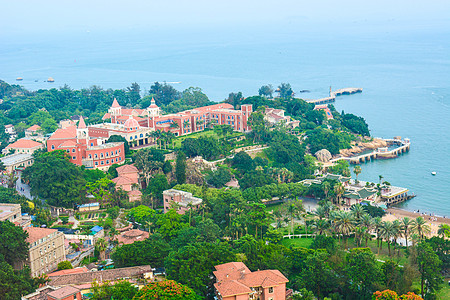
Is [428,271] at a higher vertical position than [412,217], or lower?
higher

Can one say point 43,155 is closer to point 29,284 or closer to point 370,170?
point 29,284

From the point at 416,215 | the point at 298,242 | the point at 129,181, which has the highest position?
the point at 129,181

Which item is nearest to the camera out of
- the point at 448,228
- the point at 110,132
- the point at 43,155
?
the point at 448,228

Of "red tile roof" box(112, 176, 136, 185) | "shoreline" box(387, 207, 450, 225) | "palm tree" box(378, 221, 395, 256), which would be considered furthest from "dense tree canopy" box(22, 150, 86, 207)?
"shoreline" box(387, 207, 450, 225)

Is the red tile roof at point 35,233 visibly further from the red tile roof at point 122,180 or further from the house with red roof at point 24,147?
the house with red roof at point 24,147

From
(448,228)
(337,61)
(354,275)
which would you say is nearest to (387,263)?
(354,275)

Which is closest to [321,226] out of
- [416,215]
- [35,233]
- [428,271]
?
[428,271]

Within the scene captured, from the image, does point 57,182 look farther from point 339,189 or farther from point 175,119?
point 339,189
